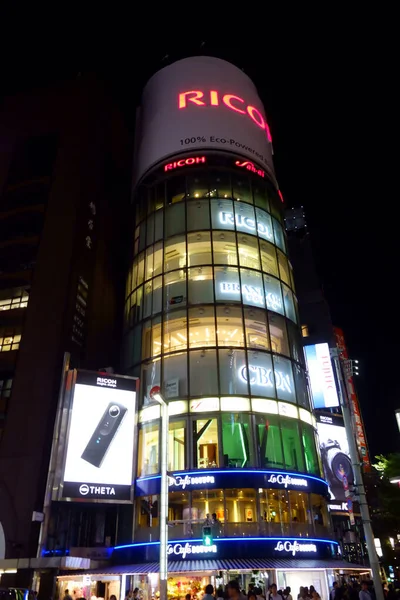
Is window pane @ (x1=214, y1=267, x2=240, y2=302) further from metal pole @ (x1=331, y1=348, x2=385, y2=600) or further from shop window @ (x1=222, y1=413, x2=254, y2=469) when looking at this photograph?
metal pole @ (x1=331, y1=348, x2=385, y2=600)

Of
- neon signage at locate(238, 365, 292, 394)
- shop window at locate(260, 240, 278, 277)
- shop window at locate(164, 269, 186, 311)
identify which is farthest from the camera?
shop window at locate(260, 240, 278, 277)

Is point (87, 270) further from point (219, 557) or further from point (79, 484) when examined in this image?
point (219, 557)

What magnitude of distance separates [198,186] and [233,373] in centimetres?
1696

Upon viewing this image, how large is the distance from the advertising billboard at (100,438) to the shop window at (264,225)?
52.3 feet

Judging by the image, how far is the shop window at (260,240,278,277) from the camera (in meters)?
37.6

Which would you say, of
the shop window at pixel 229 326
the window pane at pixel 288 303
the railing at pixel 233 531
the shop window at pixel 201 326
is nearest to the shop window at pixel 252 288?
the shop window at pixel 229 326

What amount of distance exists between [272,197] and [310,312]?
62.4 feet

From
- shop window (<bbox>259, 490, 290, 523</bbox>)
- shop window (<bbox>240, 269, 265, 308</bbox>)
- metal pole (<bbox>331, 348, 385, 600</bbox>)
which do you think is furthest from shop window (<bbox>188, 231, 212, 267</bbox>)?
shop window (<bbox>259, 490, 290, 523</bbox>)

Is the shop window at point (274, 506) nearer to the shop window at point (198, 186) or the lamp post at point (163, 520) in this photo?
the lamp post at point (163, 520)

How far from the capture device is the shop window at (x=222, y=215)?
124 feet

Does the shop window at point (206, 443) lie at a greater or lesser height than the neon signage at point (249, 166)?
lesser

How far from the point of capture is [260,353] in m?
32.8

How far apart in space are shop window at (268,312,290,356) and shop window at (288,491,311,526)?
940 centimetres

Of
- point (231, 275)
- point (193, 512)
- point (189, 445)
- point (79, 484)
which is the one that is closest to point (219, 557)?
point (193, 512)
